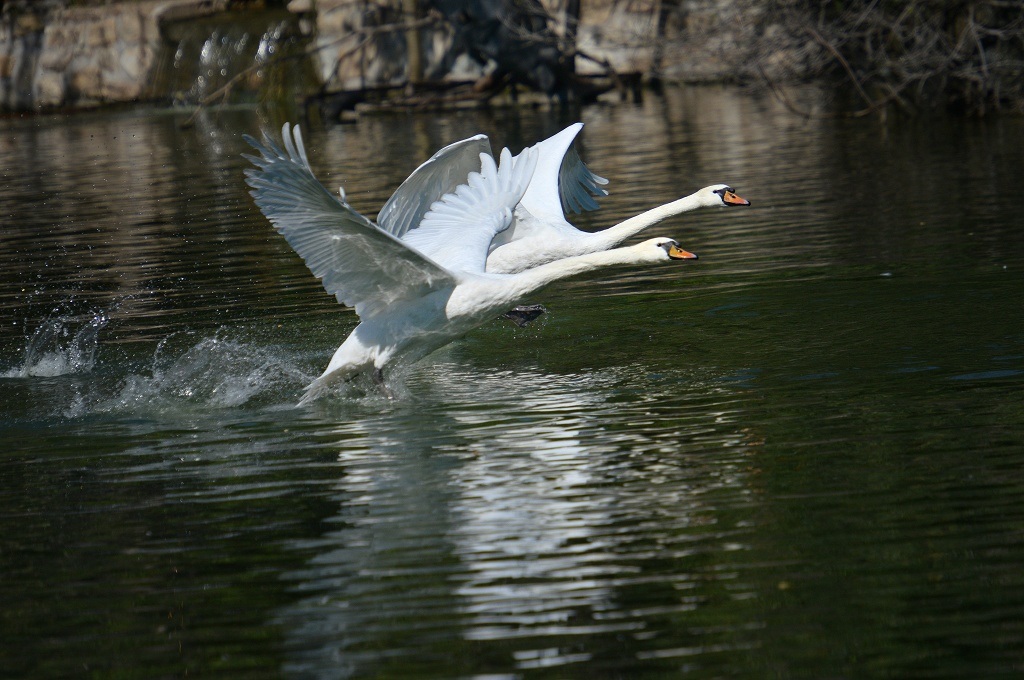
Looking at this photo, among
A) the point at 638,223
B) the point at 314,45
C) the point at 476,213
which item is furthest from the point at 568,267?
the point at 314,45

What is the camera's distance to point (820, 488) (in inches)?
234

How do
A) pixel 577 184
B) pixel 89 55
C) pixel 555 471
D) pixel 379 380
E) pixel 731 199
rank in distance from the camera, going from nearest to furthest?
pixel 555 471, pixel 379 380, pixel 731 199, pixel 577 184, pixel 89 55

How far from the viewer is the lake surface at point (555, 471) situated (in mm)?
4637

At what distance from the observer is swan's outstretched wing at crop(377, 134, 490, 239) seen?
1019 cm

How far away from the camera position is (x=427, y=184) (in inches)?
408

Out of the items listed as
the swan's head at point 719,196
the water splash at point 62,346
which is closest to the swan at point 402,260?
the swan's head at point 719,196

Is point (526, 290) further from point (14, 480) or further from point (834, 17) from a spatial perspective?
point (834, 17)

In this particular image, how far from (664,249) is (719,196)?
86.4 inches

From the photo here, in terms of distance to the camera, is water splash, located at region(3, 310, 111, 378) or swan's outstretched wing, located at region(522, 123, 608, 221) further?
swan's outstretched wing, located at region(522, 123, 608, 221)

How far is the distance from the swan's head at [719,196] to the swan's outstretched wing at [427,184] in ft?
5.36

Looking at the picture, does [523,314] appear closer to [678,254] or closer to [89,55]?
[678,254]

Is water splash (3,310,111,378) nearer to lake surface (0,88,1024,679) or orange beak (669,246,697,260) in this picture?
lake surface (0,88,1024,679)

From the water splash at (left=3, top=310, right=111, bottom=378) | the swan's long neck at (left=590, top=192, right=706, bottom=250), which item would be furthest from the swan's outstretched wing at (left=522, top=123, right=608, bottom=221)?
the water splash at (left=3, top=310, right=111, bottom=378)

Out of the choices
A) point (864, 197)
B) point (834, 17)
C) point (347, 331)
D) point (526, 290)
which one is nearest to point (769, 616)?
point (526, 290)
